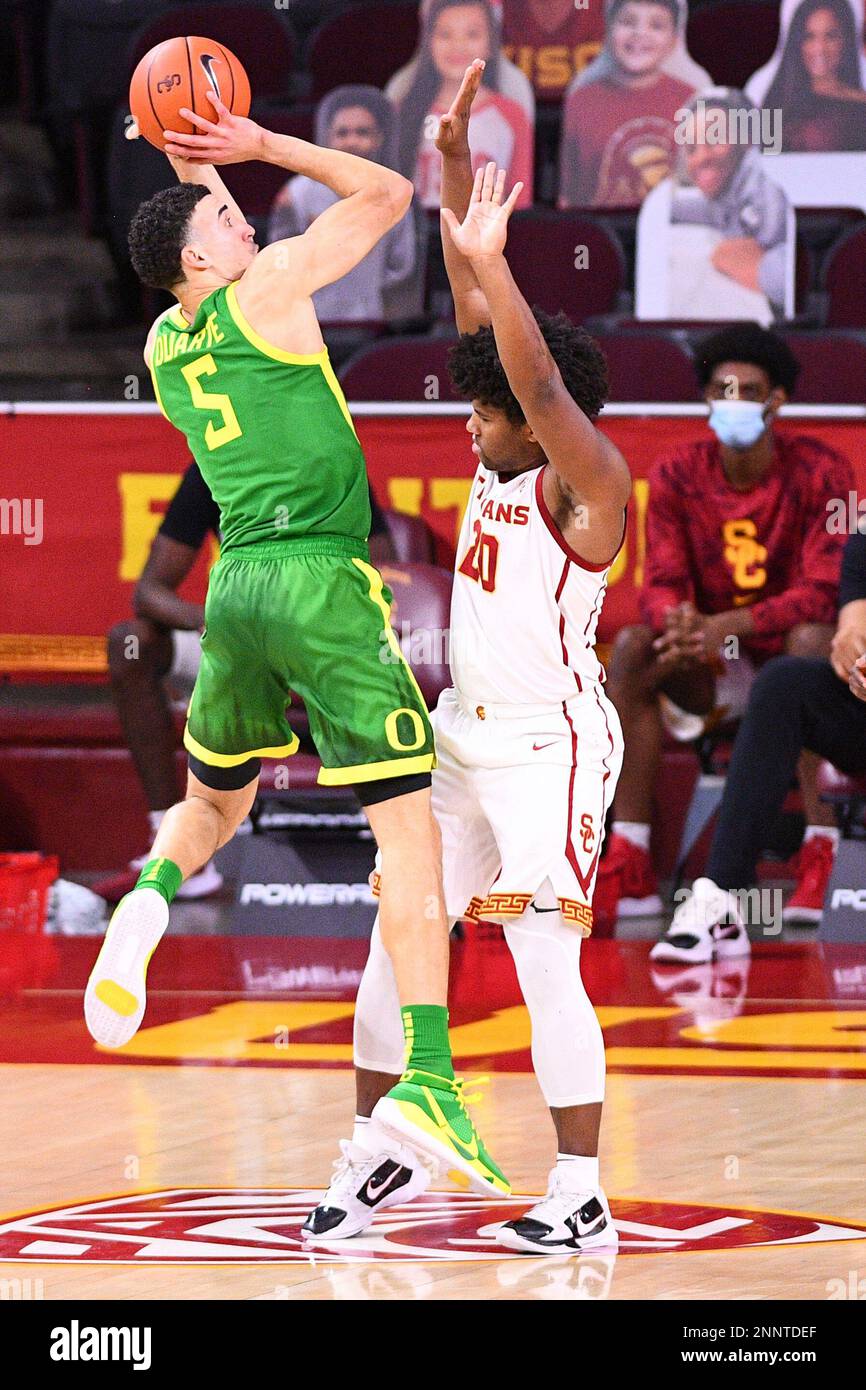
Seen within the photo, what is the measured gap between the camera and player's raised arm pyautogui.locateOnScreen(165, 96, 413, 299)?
12.5 ft

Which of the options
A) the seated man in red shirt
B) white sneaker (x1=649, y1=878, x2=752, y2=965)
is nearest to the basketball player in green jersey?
white sneaker (x1=649, y1=878, x2=752, y2=965)

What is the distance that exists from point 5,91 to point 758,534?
5.46 m

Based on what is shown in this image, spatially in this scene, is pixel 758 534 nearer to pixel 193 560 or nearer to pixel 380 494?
pixel 380 494

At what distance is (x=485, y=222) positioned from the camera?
355 centimetres

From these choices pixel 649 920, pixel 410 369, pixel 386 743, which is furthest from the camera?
pixel 410 369

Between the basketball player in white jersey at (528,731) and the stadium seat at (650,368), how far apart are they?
14.7 feet

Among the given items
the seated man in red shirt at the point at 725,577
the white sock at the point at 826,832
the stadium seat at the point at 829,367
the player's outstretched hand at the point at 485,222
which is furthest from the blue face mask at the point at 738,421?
the player's outstretched hand at the point at 485,222

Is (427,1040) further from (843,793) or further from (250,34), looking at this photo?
(250,34)

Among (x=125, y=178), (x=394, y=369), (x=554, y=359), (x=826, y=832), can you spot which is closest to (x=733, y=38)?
(x=394, y=369)

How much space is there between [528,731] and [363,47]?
7.18 meters

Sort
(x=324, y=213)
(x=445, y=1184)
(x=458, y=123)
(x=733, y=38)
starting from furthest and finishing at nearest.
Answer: (x=733, y=38) < (x=445, y=1184) < (x=458, y=123) < (x=324, y=213)
